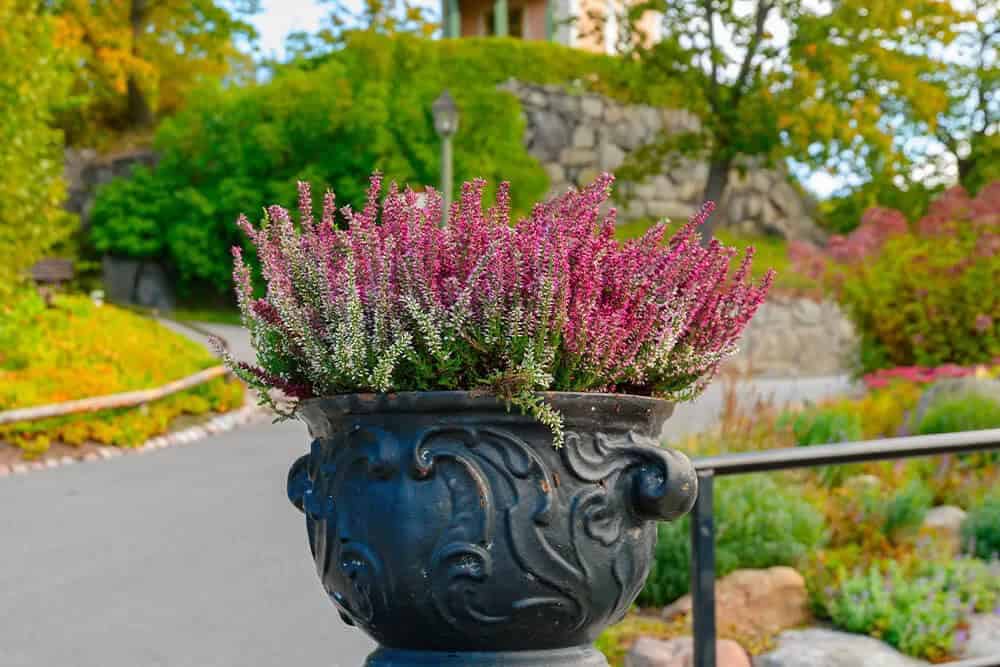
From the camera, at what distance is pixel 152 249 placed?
22.7 meters

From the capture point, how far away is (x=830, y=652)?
5293 millimetres

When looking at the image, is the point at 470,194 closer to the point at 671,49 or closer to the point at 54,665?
the point at 54,665

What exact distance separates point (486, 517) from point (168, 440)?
965 cm

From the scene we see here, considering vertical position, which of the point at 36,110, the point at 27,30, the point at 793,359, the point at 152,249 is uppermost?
the point at 27,30

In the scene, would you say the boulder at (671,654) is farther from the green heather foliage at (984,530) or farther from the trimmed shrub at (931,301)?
the trimmed shrub at (931,301)

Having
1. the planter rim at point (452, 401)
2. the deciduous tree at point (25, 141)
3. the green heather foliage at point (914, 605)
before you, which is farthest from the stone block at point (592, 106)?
the planter rim at point (452, 401)

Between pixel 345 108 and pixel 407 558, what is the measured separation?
2011 cm

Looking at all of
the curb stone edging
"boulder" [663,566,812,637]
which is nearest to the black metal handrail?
"boulder" [663,566,812,637]

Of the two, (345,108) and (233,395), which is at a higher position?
(345,108)

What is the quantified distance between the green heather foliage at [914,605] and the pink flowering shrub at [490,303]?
3604 mm

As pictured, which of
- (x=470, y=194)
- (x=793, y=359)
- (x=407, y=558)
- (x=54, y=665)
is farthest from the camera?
(x=793, y=359)

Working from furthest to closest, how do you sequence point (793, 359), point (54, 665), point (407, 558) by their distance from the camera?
point (793, 359)
point (54, 665)
point (407, 558)

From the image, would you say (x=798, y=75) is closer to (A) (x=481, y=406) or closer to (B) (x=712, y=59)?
(B) (x=712, y=59)

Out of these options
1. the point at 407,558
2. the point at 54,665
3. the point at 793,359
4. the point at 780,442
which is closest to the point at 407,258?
the point at 407,558
